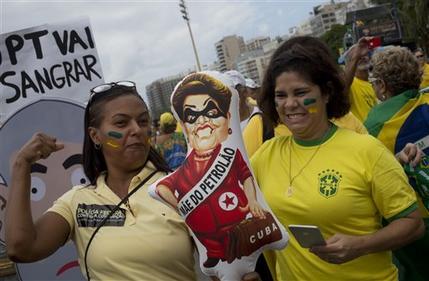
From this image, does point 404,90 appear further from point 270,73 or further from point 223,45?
point 223,45

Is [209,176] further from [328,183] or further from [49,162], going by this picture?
[49,162]

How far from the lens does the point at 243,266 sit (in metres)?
1.80

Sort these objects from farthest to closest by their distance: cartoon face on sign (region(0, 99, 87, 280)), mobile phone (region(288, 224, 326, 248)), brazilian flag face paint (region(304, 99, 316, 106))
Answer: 1. cartoon face on sign (region(0, 99, 87, 280))
2. brazilian flag face paint (region(304, 99, 316, 106))
3. mobile phone (region(288, 224, 326, 248))

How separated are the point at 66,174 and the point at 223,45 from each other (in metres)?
108

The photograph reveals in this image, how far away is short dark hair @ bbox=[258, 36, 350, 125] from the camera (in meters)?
2.00

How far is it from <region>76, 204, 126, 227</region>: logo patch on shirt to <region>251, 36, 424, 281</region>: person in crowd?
0.59 metres

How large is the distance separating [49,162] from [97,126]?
0.99m

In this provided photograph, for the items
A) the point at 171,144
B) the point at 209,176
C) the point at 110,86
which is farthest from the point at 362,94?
the point at 209,176

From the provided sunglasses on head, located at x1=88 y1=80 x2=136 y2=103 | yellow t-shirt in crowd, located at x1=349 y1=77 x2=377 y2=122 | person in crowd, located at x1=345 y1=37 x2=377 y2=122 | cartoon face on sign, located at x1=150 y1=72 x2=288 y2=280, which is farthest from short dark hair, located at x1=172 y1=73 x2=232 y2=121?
yellow t-shirt in crowd, located at x1=349 y1=77 x2=377 y2=122

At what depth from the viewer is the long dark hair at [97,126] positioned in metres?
2.14

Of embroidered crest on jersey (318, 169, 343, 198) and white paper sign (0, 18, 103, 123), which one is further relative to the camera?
white paper sign (0, 18, 103, 123)

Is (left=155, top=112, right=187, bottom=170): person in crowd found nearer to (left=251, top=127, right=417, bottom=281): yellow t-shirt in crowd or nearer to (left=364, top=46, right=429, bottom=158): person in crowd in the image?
(left=364, top=46, right=429, bottom=158): person in crowd

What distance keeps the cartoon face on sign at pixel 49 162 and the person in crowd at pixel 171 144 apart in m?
3.03

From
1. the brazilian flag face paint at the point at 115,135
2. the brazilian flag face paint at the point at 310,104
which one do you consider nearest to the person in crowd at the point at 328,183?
the brazilian flag face paint at the point at 310,104
